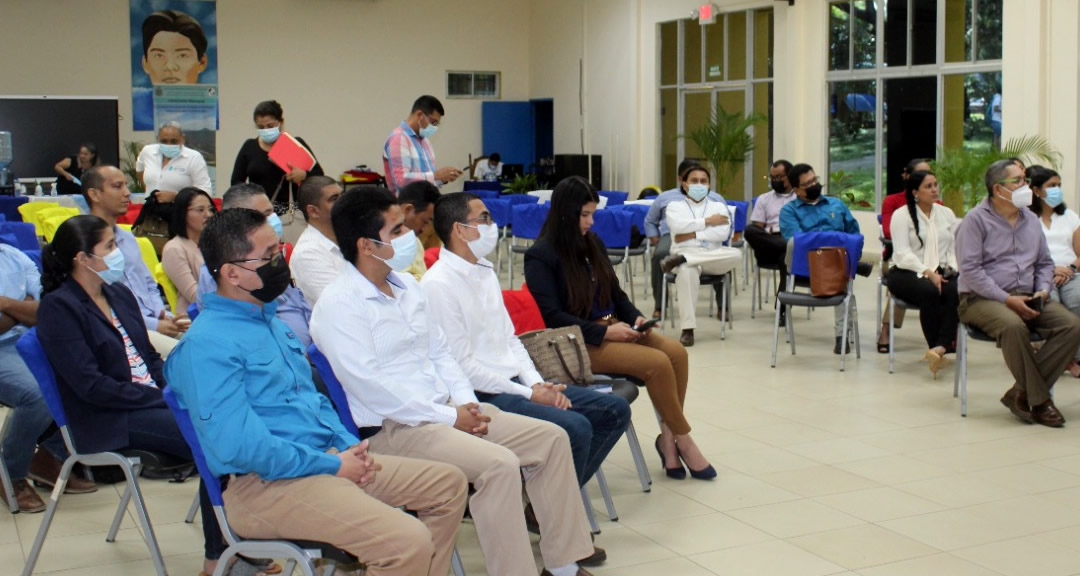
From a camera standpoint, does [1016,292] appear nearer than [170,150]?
Yes

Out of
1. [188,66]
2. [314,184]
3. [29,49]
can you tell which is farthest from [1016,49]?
[29,49]

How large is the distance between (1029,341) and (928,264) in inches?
53.3

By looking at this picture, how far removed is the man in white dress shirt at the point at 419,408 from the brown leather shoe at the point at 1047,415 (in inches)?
131

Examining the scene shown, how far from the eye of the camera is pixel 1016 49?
11.6 meters

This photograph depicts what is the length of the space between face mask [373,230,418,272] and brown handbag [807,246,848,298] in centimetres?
447

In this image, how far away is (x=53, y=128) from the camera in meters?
16.7

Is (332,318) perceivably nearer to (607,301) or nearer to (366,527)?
(366,527)

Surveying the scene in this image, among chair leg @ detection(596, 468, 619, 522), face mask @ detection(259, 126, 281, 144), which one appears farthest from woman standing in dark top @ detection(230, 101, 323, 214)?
chair leg @ detection(596, 468, 619, 522)

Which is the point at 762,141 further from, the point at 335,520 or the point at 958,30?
the point at 335,520

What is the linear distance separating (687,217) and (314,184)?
14.0ft

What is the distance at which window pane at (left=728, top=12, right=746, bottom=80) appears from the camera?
16281 millimetres

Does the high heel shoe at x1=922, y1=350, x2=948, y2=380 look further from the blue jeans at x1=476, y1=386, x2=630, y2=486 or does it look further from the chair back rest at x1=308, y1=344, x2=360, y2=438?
the chair back rest at x1=308, y1=344, x2=360, y2=438

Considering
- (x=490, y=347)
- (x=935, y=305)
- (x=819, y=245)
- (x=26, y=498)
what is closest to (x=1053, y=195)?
(x=935, y=305)

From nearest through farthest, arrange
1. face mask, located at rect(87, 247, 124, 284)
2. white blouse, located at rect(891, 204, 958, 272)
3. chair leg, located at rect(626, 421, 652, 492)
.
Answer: face mask, located at rect(87, 247, 124, 284) < chair leg, located at rect(626, 421, 652, 492) < white blouse, located at rect(891, 204, 958, 272)
